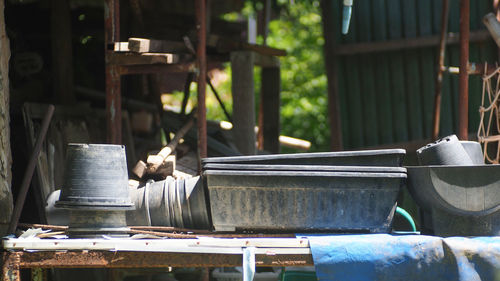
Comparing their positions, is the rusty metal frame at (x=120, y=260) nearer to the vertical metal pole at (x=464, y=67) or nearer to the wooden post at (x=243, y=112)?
the vertical metal pole at (x=464, y=67)

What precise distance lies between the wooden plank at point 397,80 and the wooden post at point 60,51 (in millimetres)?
3456

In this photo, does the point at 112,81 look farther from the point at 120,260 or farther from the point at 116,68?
the point at 120,260

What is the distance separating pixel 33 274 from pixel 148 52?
1862 mm

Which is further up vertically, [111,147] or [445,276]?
[111,147]

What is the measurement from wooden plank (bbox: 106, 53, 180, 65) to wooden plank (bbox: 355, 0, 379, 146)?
122 inches

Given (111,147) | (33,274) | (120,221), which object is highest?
(111,147)

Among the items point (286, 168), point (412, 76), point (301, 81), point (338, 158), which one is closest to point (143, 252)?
point (286, 168)

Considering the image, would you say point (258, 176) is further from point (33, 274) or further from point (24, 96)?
point (24, 96)

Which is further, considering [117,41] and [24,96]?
[24,96]

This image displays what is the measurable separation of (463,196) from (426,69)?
12.8ft

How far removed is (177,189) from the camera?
4.95m

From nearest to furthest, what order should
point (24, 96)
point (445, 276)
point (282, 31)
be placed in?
point (445, 276), point (24, 96), point (282, 31)

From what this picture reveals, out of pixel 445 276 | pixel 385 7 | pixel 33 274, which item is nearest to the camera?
pixel 445 276

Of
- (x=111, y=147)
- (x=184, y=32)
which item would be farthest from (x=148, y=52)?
(x=184, y=32)
